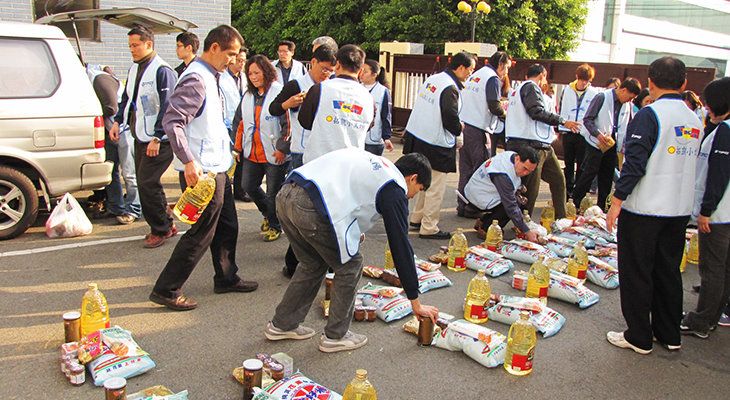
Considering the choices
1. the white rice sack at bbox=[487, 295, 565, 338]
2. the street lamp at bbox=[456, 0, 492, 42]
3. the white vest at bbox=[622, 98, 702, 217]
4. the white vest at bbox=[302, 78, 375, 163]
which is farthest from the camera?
the street lamp at bbox=[456, 0, 492, 42]

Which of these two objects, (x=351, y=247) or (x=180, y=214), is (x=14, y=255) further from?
(x=351, y=247)

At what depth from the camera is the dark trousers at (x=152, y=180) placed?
5699mm

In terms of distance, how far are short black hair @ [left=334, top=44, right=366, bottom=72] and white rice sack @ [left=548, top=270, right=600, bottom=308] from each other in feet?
7.77

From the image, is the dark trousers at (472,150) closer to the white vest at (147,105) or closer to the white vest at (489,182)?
the white vest at (489,182)

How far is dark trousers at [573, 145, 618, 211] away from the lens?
25.7 ft

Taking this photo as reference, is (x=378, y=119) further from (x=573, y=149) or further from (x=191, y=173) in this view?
(x=573, y=149)

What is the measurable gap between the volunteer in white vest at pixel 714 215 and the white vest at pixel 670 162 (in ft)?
0.78

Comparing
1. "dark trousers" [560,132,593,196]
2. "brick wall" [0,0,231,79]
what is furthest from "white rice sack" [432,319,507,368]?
"brick wall" [0,0,231,79]

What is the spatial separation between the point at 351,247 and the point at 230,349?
112 cm

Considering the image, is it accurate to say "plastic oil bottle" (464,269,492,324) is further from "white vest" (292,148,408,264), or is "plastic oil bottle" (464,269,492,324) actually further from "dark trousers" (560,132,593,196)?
"dark trousers" (560,132,593,196)

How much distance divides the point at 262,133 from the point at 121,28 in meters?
6.74

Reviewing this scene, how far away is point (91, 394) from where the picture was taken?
3.44 meters

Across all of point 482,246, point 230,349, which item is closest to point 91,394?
point 230,349

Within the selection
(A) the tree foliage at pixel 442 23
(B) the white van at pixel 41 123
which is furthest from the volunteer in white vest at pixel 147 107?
(A) the tree foliage at pixel 442 23
